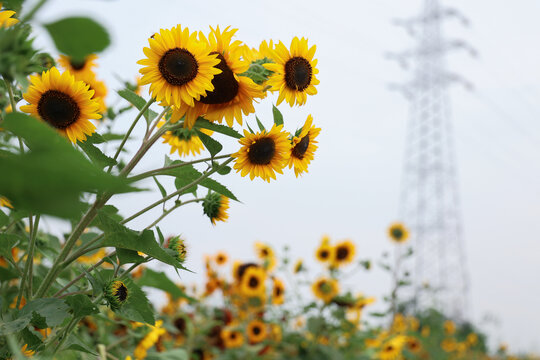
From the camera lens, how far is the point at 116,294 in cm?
73

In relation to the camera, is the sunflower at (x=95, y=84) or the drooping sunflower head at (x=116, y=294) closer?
the drooping sunflower head at (x=116, y=294)

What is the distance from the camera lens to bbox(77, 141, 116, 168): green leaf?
676 millimetres

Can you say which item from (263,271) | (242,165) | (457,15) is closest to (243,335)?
(263,271)

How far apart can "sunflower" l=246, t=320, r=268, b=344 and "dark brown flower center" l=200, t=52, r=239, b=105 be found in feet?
6.09

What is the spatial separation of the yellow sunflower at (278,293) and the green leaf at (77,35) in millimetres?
2441

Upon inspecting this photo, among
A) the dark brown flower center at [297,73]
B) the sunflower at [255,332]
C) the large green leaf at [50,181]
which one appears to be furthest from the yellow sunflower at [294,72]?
the sunflower at [255,332]

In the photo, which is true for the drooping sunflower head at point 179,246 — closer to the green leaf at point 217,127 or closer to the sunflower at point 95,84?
the green leaf at point 217,127

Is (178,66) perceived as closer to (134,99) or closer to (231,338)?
(134,99)

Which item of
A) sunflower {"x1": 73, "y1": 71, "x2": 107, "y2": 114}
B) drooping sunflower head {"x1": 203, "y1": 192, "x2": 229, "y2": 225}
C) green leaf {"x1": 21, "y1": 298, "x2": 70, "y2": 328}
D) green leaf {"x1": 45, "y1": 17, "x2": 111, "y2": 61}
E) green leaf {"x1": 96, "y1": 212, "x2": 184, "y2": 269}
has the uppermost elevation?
sunflower {"x1": 73, "y1": 71, "x2": 107, "y2": 114}

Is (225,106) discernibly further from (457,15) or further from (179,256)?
(457,15)

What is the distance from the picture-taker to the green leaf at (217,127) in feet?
2.23

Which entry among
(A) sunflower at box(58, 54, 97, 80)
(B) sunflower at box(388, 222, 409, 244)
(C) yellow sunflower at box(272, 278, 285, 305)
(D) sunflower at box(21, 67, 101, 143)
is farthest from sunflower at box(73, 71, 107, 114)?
(B) sunflower at box(388, 222, 409, 244)

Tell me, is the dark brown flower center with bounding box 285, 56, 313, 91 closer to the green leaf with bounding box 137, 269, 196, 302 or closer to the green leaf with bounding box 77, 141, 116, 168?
the green leaf with bounding box 77, 141, 116, 168

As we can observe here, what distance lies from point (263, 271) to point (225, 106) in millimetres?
1987
